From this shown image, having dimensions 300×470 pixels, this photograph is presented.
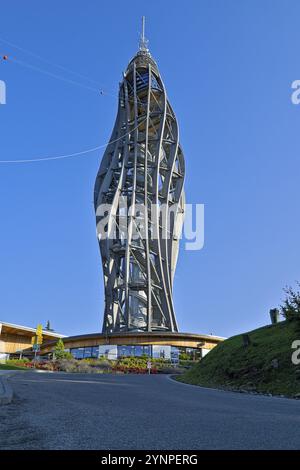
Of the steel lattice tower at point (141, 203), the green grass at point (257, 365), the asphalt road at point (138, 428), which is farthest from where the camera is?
the steel lattice tower at point (141, 203)

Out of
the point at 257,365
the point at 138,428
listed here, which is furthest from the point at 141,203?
the point at 138,428

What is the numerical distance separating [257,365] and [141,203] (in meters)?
47.7

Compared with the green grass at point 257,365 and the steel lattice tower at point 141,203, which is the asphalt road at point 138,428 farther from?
the steel lattice tower at point 141,203

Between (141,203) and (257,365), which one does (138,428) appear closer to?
(257,365)

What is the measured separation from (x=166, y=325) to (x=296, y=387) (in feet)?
147

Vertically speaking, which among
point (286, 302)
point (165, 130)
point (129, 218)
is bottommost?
point (286, 302)

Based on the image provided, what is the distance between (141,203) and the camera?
6419 centimetres

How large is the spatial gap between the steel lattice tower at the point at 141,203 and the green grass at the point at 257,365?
32861mm

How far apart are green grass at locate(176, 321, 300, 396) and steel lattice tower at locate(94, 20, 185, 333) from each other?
3286 centimetres

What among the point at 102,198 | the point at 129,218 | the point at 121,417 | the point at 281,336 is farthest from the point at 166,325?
the point at 121,417

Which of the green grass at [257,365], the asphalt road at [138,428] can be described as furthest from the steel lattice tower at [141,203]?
the asphalt road at [138,428]

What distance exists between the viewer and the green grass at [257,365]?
15.5 metres

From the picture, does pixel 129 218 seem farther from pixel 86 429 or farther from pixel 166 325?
pixel 86 429

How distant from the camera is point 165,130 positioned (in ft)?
230
